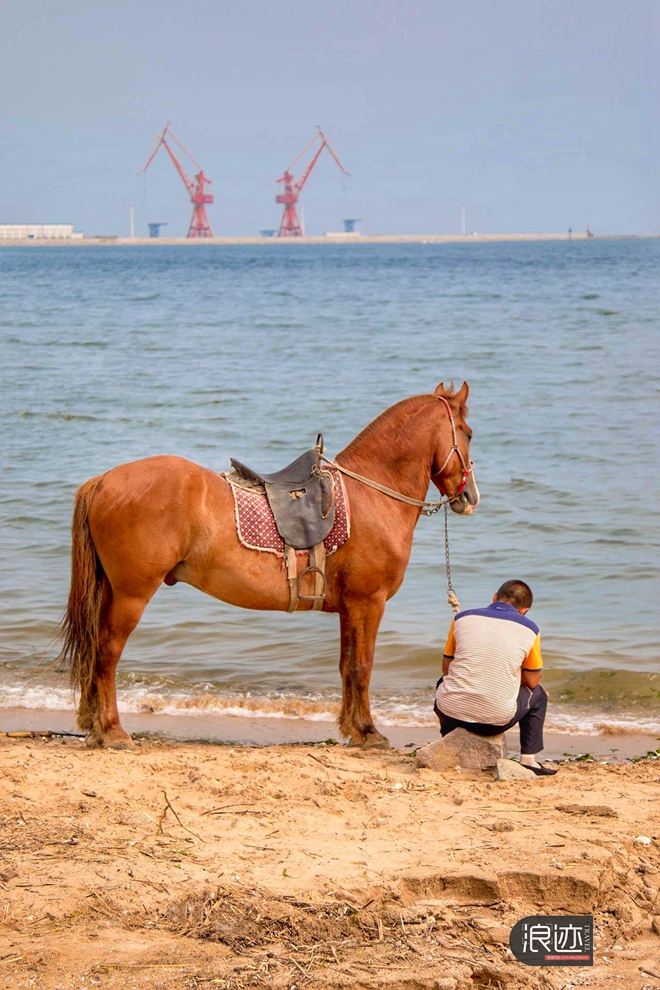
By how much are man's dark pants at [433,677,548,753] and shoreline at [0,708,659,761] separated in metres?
0.86

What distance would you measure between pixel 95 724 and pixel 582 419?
13176 mm

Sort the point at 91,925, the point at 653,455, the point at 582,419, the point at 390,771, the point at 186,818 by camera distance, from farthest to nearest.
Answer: the point at 582,419 → the point at 653,455 → the point at 390,771 → the point at 186,818 → the point at 91,925

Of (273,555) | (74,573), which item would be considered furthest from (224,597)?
(74,573)

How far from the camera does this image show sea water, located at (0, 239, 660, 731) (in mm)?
8023

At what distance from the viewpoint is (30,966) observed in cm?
338

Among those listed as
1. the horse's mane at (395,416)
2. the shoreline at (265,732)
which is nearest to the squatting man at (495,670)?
the shoreline at (265,732)

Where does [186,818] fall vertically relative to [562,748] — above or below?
above

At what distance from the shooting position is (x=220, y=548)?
18.7 ft

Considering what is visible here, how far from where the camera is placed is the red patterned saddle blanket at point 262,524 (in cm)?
572

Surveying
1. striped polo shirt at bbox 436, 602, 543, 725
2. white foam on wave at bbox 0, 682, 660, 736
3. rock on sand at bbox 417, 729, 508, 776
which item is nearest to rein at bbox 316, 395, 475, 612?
striped polo shirt at bbox 436, 602, 543, 725

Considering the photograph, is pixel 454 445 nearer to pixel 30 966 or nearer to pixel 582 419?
pixel 30 966

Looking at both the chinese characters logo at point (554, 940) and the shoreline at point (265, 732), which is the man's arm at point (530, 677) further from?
the chinese characters logo at point (554, 940)

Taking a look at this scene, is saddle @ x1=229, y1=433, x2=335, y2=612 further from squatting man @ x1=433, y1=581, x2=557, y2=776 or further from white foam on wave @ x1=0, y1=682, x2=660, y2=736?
white foam on wave @ x1=0, y1=682, x2=660, y2=736

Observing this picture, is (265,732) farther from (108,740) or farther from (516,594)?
(516,594)
